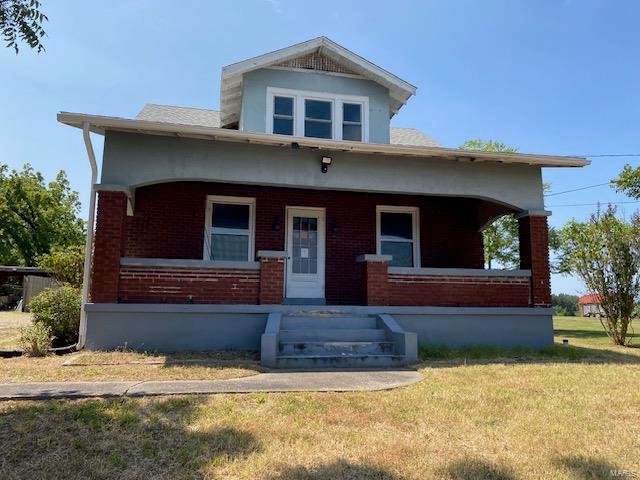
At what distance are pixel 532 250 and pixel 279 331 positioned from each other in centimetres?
556

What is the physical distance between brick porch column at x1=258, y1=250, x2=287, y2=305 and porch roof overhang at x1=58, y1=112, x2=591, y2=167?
2.11 m

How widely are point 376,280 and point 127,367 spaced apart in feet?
15.4

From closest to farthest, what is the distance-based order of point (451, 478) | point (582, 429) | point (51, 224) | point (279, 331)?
1. point (451, 478)
2. point (582, 429)
3. point (279, 331)
4. point (51, 224)

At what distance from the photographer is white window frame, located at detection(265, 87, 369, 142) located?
A: 11117mm

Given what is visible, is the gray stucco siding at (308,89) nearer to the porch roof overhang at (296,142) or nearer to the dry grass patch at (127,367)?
the porch roof overhang at (296,142)

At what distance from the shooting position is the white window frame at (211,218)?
10836mm

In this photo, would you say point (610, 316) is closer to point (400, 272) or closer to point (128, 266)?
point (400, 272)

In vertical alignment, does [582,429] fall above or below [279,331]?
below

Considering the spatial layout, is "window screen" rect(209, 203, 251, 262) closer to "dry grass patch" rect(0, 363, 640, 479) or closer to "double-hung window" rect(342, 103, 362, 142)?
"double-hung window" rect(342, 103, 362, 142)

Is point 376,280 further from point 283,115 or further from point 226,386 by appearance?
A: point 283,115

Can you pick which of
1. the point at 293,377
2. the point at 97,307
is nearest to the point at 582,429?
the point at 293,377

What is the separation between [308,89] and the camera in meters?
11.4

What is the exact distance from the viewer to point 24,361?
7.50m

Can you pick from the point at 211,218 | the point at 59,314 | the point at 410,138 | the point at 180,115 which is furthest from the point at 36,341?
the point at 410,138
